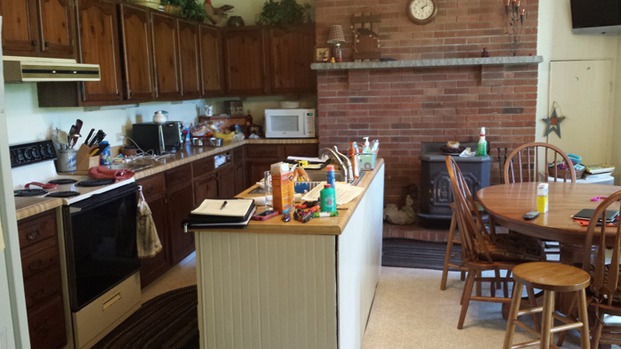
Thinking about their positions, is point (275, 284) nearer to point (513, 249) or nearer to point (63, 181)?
point (513, 249)

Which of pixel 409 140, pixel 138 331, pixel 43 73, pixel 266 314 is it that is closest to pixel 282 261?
pixel 266 314

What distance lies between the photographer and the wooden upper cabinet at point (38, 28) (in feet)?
9.48

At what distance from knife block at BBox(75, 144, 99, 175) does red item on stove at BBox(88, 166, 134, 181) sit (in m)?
0.09

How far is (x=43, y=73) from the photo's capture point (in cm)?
287

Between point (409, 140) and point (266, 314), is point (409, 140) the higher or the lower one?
the higher one

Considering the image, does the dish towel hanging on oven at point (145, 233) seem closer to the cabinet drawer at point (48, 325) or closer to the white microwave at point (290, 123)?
the cabinet drawer at point (48, 325)

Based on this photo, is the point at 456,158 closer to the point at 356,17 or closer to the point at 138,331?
the point at 356,17

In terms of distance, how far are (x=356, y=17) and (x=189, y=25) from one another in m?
1.62

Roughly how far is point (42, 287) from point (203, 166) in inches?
82.0

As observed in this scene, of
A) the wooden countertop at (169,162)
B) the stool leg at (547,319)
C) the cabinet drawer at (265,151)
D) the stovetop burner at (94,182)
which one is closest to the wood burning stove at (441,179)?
the wooden countertop at (169,162)

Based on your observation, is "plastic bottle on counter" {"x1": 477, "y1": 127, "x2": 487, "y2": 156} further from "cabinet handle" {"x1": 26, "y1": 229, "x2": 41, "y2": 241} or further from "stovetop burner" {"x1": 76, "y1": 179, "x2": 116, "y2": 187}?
"cabinet handle" {"x1": 26, "y1": 229, "x2": 41, "y2": 241}

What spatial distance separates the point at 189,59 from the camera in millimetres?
5094

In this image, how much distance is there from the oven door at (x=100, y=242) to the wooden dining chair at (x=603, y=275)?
258 cm

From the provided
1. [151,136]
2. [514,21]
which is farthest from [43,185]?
[514,21]
